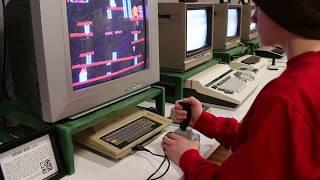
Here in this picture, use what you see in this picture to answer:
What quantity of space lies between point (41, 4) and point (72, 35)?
0.13m

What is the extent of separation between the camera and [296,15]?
2.23 ft

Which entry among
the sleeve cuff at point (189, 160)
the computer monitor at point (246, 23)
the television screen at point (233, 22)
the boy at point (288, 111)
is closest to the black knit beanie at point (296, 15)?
the boy at point (288, 111)

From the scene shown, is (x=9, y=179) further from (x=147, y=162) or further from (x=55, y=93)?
(x=147, y=162)

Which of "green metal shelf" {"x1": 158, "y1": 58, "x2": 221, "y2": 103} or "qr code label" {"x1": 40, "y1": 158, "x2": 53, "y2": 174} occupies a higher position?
"green metal shelf" {"x1": 158, "y1": 58, "x2": 221, "y2": 103}

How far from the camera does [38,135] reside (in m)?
0.89

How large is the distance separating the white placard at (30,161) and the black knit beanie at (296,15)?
669 millimetres

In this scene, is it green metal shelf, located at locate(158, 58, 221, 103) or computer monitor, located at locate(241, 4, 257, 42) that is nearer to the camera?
green metal shelf, located at locate(158, 58, 221, 103)

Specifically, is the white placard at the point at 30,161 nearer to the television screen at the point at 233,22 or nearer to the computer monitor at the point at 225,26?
the computer monitor at the point at 225,26

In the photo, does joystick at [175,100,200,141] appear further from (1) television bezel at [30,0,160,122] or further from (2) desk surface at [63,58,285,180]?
(1) television bezel at [30,0,160,122]

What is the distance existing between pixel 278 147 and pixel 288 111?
8 cm

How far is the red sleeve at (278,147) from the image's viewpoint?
64 centimetres

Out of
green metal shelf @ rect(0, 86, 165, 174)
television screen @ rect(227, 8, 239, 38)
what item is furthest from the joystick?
television screen @ rect(227, 8, 239, 38)

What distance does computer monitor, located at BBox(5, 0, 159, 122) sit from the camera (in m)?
0.87

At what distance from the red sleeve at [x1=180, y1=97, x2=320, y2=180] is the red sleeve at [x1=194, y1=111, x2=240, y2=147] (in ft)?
1.24
